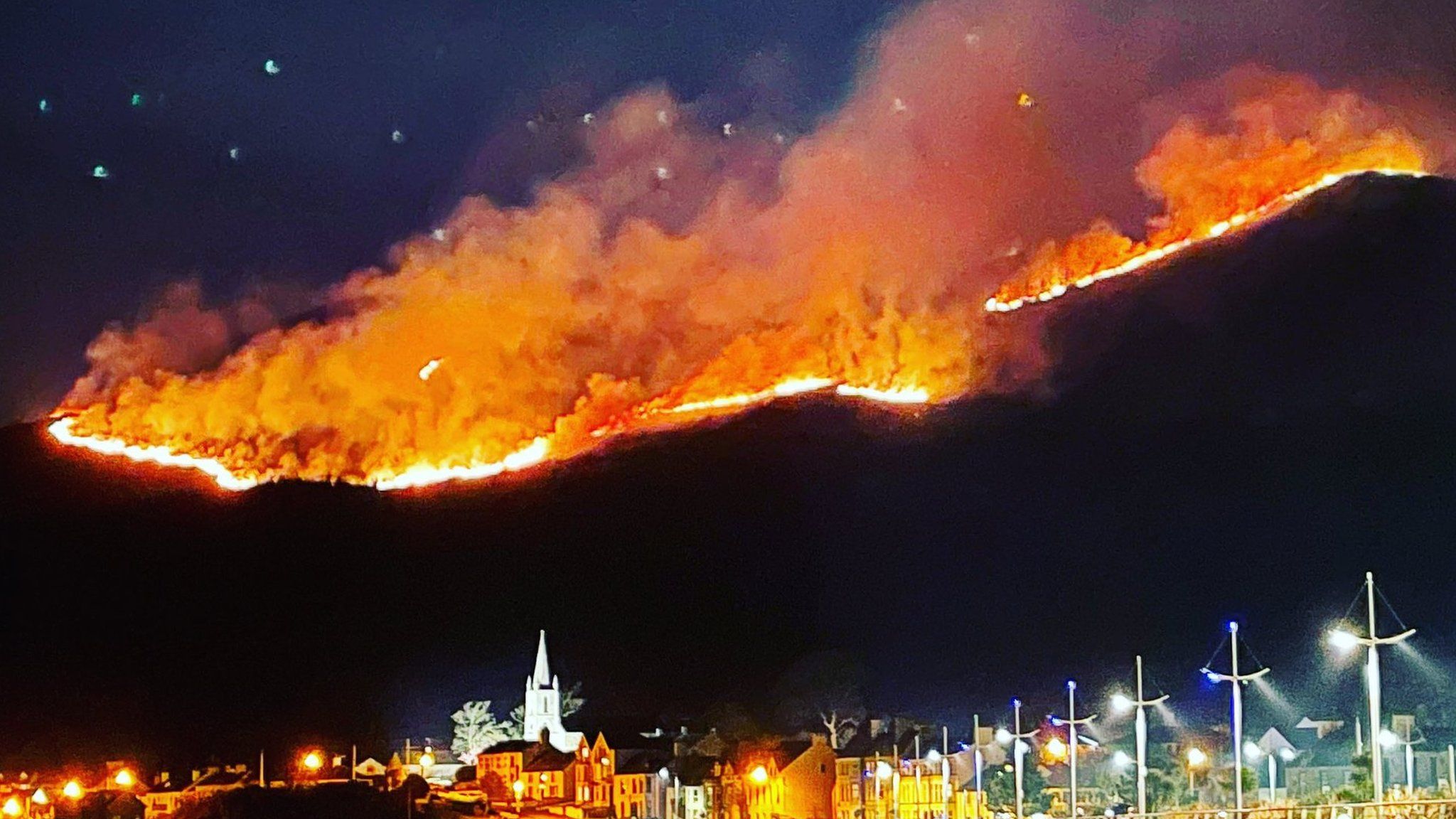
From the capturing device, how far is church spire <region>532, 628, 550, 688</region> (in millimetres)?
26812

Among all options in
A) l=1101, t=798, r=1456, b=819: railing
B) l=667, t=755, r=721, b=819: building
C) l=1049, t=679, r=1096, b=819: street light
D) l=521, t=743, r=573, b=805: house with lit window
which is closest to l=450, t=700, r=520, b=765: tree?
l=521, t=743, r=573, b=805: house with lit window

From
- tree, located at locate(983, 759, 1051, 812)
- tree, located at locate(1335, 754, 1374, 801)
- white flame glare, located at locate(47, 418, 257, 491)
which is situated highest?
white flame glare, located at locate(47, 418, 257, 491)

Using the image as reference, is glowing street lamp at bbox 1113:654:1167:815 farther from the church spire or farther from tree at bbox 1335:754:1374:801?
the church spire

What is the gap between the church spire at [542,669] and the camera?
88.0 feet

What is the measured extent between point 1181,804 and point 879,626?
20.5ft

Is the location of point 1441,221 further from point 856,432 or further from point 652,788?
point 652,788

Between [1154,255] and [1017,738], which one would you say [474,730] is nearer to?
[1017,738]

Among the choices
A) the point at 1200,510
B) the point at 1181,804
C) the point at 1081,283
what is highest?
the point at 1081,283

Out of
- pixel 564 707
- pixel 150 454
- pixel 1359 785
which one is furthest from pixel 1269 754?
pixel 150 454

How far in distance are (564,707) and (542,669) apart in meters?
2.53

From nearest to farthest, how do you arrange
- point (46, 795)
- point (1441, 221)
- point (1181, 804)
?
point (1441, 221) < point (46, 795) < point (1181, 804)

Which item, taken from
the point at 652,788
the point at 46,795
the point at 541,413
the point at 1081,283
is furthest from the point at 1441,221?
the point at 46,795

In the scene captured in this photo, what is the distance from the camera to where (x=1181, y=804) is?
29.1 meters

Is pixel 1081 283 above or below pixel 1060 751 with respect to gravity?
above
